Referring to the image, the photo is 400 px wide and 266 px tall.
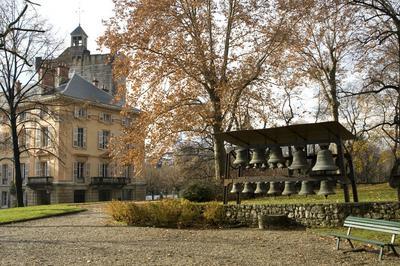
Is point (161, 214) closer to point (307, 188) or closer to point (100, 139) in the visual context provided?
point (307, 188)

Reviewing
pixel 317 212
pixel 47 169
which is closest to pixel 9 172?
pixel 47 169

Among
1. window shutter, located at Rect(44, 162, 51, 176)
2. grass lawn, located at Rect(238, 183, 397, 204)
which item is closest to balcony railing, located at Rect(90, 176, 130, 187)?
window shutter, located at Rect(44, 162, 51, 176)

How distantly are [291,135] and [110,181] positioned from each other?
1752 inches

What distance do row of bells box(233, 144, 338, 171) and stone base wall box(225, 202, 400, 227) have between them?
1.47m

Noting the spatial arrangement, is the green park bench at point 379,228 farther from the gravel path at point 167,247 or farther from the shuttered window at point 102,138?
the shuttered window at point 102,138

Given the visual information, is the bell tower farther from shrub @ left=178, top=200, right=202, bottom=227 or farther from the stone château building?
shrub @ left=178, top=200, right=202, bottom=227

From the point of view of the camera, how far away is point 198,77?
78.8 feet

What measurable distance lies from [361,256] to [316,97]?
31.6 m

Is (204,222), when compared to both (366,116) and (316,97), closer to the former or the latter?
(316,97)

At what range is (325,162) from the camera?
14.3m

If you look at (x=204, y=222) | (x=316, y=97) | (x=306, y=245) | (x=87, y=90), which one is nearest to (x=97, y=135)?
(x=87, y=90)

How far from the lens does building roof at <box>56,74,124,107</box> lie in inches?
2138

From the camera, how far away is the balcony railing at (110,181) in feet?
183

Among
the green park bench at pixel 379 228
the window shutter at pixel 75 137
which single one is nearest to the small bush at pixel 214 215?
the green park bench at pixel 379 228
